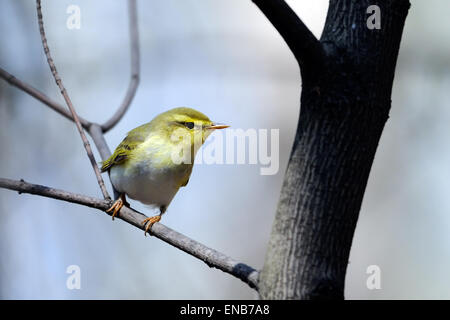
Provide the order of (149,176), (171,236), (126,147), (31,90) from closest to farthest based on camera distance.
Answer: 1. (171,236)
2. (31,90)
3. (149,176)
4. (126,147)

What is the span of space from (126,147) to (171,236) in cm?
152

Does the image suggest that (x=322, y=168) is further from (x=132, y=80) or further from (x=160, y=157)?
(x=132, y=80)

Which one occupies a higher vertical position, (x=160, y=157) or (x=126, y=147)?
(x=126, y=147)

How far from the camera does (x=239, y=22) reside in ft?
23.8

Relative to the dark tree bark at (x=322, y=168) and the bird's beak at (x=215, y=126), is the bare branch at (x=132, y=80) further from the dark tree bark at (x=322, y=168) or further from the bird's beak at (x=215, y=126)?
the dark tree bark at (x=322, y=168)

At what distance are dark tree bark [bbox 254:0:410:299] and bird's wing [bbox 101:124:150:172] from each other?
2109 millimetres

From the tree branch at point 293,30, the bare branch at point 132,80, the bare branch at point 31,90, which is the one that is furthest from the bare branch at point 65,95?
the tree branch at point 293,30

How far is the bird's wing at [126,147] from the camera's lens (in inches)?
142

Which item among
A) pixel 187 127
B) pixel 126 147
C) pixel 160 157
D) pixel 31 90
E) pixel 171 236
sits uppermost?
pixel 31 90

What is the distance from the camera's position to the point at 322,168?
1.65 m

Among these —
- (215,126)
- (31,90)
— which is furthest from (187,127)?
(31,90)

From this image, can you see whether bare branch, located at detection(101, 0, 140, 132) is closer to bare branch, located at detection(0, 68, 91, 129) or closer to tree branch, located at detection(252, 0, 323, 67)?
bare branch, located at detection(0, 68, 91, 129)

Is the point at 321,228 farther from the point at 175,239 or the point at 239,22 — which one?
→ the point at 239,22
